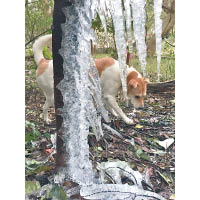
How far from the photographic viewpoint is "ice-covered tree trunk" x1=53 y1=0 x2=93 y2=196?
6.45 ft

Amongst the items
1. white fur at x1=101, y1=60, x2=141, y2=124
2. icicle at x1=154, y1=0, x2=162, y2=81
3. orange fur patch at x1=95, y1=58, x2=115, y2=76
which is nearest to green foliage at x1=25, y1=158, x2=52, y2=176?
white fur at x1=101, y1=60, x2=141, y2=124

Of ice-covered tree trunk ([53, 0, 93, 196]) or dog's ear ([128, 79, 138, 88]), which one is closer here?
ice-covered tree trunk ([53, 0, 93, 196])

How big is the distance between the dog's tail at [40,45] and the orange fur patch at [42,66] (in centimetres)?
2

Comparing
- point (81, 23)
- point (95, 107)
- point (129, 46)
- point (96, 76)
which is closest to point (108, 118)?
point (95, 107)

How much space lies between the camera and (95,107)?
6.75ft

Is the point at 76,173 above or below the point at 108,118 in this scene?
below

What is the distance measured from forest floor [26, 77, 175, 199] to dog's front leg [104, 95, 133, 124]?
26mm

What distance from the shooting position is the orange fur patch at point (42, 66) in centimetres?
211

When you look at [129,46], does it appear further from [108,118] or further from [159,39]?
[108,118]

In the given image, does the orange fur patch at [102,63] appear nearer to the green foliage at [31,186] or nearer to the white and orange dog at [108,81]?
the white and orange dog at [108,81]

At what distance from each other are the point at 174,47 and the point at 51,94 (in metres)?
0.74

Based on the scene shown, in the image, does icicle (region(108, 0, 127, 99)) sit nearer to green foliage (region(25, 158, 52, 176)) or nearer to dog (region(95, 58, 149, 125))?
dog (region(95, 58, 149, 125))

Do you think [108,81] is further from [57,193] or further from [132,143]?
[57,193]

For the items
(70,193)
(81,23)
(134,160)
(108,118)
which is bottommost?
(70,193)
